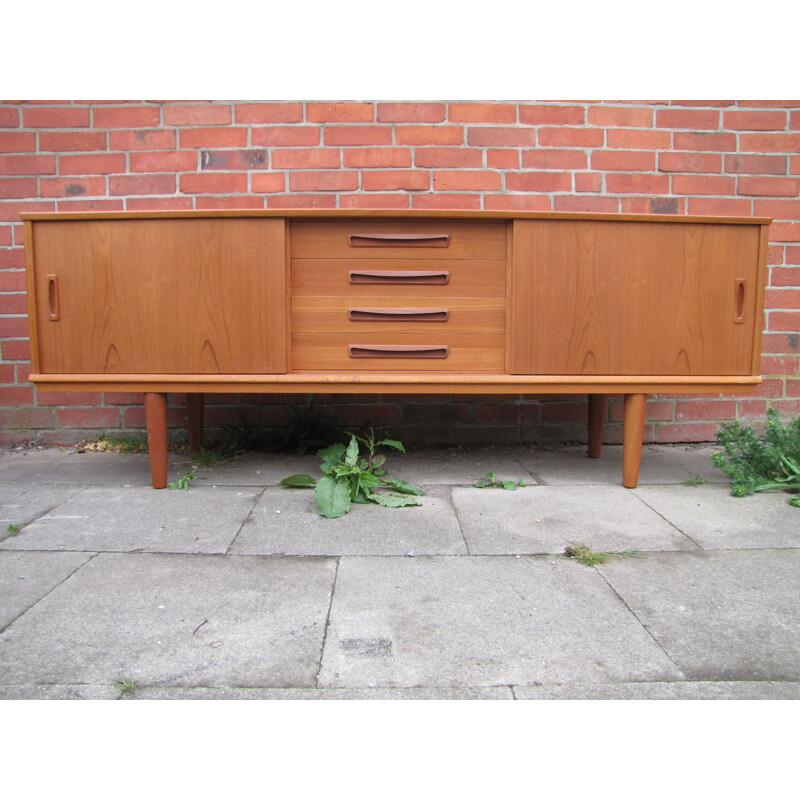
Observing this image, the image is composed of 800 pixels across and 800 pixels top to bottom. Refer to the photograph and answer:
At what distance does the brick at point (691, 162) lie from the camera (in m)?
3.13

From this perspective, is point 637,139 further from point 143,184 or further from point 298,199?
point 143,184

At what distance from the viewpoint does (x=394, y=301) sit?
240 cm

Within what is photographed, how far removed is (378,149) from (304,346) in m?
1.24

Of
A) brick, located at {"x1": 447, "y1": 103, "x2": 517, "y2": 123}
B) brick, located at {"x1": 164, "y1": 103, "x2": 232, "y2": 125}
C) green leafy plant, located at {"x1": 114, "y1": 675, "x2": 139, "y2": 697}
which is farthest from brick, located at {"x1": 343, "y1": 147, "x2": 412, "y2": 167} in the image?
green leafy plant, located at {"x1": 114, "y1": 675, "x2": 139, "y2": 697}

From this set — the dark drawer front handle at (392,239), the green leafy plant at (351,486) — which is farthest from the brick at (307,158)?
the green leafy plant at (351,486)

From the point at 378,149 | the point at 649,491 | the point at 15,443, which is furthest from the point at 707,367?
the point at 15,443

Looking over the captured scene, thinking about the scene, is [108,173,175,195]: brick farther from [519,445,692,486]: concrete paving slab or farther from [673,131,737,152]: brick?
[673,131,737,152]: brick

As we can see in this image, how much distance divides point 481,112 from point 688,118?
1.04 metres

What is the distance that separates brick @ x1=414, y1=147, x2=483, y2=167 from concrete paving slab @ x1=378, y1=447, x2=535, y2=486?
4.66 ft

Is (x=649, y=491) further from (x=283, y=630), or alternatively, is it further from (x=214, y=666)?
(x=214, y=666)

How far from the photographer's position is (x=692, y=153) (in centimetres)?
313

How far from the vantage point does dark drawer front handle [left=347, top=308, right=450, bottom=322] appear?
94.6 inches

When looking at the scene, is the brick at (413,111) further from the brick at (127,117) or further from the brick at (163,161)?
the brick at (127,117)

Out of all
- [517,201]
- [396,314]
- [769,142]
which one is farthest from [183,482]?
[769,142]
